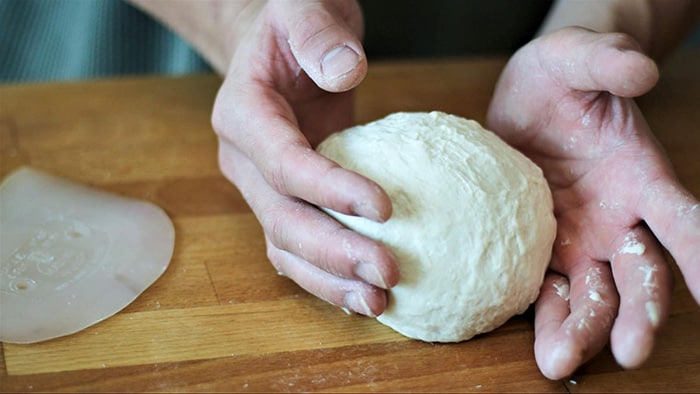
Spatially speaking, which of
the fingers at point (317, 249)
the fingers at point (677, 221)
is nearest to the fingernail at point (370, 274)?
the fingers at point (317, 249)

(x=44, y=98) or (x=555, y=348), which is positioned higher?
(x=555, y=348)

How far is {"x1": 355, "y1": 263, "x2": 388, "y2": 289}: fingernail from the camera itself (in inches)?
33.9

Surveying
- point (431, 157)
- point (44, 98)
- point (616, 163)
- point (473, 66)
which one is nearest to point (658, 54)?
point (473, 66)

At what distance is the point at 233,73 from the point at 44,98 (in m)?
0.62

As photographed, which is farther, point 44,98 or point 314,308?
point 44,98

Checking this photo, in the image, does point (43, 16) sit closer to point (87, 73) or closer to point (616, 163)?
point (87, 73)

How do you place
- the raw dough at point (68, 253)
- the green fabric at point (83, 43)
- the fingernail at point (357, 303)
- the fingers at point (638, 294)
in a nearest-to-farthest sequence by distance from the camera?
the fingers at point (638, 294) → the fingernail at point (357, 303) → the raw dough at point (68, 253) → the green fabric at point (83, 43)

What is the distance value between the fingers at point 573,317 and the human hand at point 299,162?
0.66ft

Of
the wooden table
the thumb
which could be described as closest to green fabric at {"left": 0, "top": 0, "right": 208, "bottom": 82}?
the wooden table

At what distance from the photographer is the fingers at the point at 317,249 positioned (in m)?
0.87

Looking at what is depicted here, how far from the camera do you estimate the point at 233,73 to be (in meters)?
1.14

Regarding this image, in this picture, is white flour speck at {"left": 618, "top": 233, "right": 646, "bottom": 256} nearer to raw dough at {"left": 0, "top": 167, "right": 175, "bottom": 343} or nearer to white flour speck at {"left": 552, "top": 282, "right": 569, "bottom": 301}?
white flour speck at {"left": 552, "top": 282, "right": 569, "bottom": 301}

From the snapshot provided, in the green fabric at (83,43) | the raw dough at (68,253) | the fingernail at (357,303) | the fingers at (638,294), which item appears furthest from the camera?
the green fabric at (83,43)

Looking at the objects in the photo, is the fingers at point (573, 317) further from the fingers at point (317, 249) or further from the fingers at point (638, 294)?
the fingers at point (317, 249)
